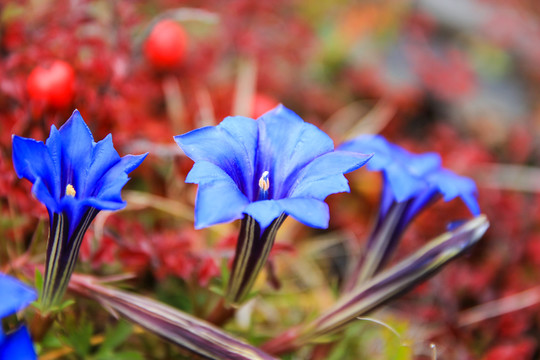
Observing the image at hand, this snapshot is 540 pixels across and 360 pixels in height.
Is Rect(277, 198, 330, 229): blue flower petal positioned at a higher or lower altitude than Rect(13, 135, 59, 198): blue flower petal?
lower

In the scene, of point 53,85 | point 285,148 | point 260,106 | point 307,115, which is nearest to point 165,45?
point 260,106

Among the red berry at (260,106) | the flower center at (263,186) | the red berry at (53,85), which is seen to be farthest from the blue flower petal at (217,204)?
the red berry at (260,106)

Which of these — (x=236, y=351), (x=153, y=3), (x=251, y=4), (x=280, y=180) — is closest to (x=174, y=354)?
(x=236, y=351)

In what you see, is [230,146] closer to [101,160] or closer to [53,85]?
[101,160]

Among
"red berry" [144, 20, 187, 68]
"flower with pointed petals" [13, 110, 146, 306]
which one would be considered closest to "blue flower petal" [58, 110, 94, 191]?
"flower with pointed petals" [13, 110, 146, 306]

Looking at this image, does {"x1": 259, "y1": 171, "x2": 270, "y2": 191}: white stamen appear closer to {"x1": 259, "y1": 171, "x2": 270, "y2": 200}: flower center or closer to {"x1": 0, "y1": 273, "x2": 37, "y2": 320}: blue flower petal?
{"x1": 259, "y1": 171, "x2": 270, "y2": 200}: flower center

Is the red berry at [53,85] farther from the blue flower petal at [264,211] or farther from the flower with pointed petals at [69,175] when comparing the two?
the blue flower petal at [264,211]

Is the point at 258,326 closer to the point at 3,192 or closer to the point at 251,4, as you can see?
the point at 3,192
